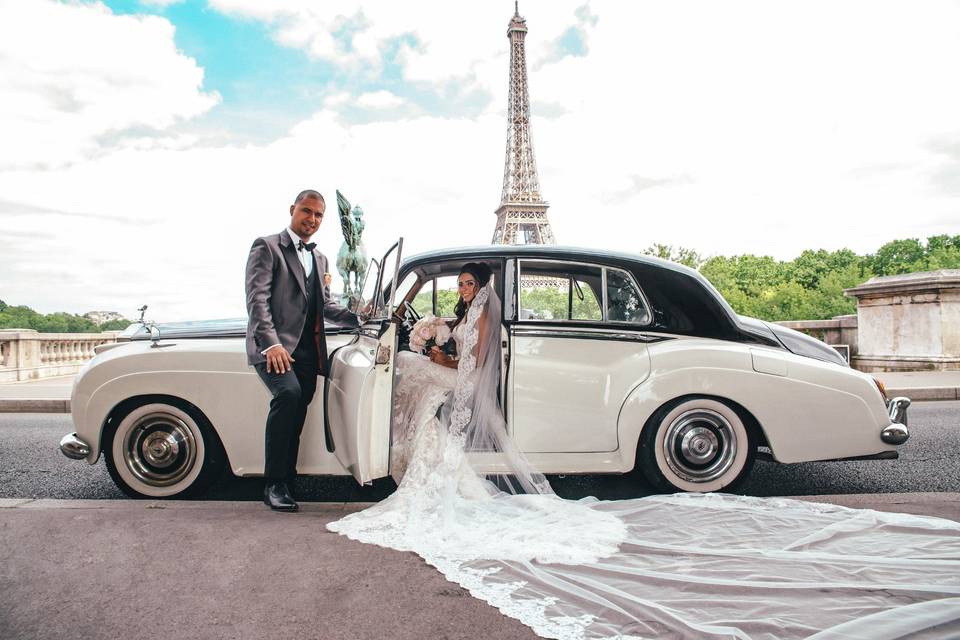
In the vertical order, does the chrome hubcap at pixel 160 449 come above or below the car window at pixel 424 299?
below

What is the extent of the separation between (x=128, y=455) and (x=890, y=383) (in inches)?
427

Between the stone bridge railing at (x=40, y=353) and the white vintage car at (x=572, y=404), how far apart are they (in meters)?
13.3

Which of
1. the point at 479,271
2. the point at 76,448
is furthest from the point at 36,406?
the point at 479,271

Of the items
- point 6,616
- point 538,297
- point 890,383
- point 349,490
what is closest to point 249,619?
point 6,616

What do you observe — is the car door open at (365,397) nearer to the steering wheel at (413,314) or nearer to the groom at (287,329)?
the groom at (287,329)

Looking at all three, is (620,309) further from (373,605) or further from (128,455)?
(128,455)

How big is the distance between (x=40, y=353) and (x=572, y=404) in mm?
16104

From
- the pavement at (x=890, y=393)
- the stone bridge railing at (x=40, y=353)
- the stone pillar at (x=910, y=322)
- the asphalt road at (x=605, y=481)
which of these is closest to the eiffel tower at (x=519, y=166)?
the stone bridge railing at (x=40, y=353)

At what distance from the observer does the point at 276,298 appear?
12.9ft

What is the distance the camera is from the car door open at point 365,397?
3.69 m

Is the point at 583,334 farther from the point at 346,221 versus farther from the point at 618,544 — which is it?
the point at 346,221

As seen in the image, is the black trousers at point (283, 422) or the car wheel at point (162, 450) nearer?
the black trousers at point (283, 422)

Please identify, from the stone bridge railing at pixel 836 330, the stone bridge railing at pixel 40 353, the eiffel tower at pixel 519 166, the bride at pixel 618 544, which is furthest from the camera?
the eiffel tower at pixel 519 166

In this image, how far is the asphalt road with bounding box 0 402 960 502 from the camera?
4426 mm
